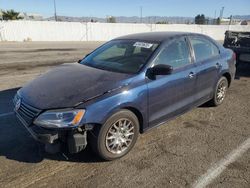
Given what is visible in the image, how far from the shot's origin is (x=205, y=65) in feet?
17.1

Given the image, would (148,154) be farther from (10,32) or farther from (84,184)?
(10,32)

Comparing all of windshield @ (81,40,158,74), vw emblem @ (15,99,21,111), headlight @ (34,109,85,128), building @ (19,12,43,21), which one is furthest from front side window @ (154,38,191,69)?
building @ (19,12,43,21)

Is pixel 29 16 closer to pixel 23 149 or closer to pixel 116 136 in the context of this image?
pixel 23 149

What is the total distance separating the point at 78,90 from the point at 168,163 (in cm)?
156

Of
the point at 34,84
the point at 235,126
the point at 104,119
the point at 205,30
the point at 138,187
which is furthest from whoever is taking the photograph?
the point at 205,30

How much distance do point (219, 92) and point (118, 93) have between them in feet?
10.4

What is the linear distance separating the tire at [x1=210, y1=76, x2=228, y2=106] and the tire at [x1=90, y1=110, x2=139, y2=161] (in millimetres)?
2595

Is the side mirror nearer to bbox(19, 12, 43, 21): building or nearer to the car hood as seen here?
the car hood

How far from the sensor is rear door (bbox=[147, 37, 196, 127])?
13.7 feet

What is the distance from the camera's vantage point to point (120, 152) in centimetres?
388

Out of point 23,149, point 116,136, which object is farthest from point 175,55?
point 23,149

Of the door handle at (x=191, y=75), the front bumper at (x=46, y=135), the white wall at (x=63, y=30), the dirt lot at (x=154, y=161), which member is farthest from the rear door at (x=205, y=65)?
the white wall at (x=63, y=30)

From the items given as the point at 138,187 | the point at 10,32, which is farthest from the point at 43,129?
the point at 10,32

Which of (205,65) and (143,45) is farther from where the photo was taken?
(205,65)
